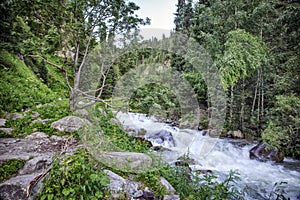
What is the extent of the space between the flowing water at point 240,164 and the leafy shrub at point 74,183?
2.87m

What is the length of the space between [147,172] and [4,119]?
14.9ft

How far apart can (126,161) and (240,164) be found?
5.34m

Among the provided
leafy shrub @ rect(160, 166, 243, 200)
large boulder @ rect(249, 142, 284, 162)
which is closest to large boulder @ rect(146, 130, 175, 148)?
large boulder @ rect(249, 142, 284, 162)

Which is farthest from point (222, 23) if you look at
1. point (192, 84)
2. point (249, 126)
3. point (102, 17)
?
point (102, 17)

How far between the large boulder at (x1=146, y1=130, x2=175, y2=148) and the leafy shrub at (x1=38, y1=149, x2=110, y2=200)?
18.1 feet

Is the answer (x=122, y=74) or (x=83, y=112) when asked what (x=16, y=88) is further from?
(x=122, y=74)

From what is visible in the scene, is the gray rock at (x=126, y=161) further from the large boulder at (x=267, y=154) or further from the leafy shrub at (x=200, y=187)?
the large boulder at (x=267, y=154)

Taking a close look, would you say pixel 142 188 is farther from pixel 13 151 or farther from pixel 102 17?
pixel 102 17

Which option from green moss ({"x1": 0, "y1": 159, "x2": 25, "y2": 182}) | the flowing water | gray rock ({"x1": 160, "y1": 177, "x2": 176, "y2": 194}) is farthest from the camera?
the flowing water

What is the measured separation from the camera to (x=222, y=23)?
401 inches

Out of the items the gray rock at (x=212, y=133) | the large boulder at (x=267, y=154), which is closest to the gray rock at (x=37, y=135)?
the large boulder at (x=267, y=154)

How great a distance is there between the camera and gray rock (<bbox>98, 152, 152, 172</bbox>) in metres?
3.50

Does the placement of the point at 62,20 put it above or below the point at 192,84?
above

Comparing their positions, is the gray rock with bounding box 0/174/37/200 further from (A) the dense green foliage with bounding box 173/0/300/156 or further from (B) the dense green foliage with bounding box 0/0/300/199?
Result: (A) the dense green foliage with bounding box 173/0/300/156
